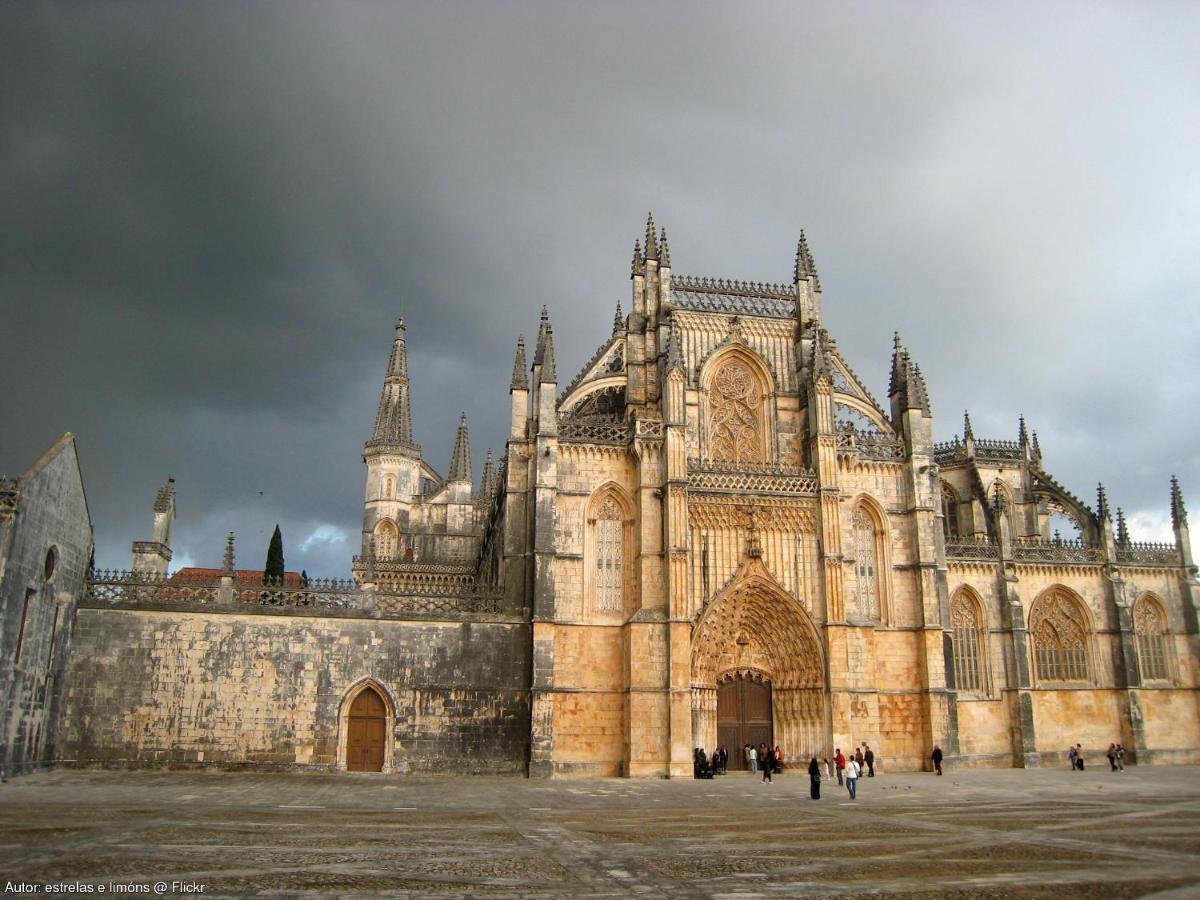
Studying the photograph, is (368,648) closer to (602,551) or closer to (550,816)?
(602,551)

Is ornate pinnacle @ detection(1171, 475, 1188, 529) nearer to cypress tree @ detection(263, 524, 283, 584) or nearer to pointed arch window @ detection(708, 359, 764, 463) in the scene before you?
pointed arch window @ detection(708, 359, 764, 463)

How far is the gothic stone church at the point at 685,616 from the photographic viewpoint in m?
29.1

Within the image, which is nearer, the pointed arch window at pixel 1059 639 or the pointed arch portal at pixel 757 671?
the pointed arch portal at pixel 757 671

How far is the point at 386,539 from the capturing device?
185 ft

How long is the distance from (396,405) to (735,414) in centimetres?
3045

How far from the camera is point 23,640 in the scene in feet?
80.6

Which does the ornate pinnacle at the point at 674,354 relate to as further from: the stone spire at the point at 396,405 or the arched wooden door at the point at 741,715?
the stone spire at the point at 396,405

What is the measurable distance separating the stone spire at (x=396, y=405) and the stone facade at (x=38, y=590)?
30.6 meters

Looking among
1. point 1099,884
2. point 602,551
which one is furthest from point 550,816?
point 602,551

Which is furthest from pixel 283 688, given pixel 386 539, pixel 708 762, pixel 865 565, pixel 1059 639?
pixel 1059 639

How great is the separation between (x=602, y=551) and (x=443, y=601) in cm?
603

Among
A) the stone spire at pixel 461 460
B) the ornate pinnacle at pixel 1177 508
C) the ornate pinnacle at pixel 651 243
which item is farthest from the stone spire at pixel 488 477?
the ornate pinnacle at pixel 1177 508

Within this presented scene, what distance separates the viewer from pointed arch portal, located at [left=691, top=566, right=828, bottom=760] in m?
32.5

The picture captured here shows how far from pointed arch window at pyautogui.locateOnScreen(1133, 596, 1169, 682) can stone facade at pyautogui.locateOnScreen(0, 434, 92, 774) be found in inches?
1723
